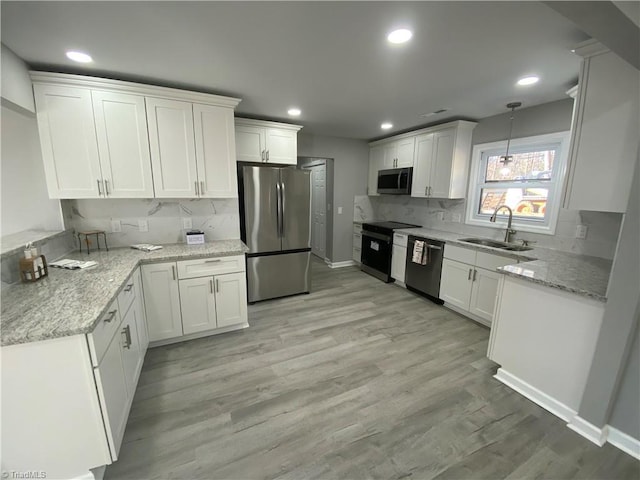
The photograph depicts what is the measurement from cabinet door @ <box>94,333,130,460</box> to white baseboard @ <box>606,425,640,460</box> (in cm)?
290

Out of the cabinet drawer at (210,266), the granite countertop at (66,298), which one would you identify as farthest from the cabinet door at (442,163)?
the granite countertop at (66,298)

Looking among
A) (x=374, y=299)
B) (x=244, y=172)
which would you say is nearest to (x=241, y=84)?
(x=244, y=172)

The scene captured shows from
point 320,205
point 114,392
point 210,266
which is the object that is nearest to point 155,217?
point 210,266

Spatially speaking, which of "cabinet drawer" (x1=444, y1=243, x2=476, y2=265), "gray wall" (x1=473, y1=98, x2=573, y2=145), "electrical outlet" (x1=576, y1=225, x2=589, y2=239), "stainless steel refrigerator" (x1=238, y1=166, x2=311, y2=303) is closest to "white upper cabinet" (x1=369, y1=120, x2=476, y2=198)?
"gray wall" (x1=473, y1=98, x2=573, y2=145)

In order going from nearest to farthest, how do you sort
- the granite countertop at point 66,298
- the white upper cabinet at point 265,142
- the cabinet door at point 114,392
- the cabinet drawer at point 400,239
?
1. the granite countertop at point 66,298
2. the cabinet door at point 114,392
3. the white upper cabinet at point 265,142
4. the cabinet drawer at point 400,239

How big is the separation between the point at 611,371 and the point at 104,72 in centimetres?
420

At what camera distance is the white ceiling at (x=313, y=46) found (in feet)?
4.58

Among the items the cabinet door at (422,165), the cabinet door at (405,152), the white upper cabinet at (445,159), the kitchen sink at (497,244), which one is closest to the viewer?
the kitchen sink at (497,244)

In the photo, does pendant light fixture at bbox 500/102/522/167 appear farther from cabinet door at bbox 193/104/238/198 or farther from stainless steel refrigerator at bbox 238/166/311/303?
cabinet door at bbox 193/104/238/198

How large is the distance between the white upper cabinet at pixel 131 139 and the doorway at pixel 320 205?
256 cm

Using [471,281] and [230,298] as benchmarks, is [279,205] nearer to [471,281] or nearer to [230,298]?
[230,298]

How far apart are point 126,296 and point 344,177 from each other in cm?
394

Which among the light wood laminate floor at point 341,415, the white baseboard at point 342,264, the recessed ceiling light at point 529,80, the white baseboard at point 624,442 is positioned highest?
the recessed ceiling light at point 529,80

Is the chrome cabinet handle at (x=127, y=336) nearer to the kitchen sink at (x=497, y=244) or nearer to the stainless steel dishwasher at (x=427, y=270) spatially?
the stainless steel dishwasher at (x=427, y=270)
